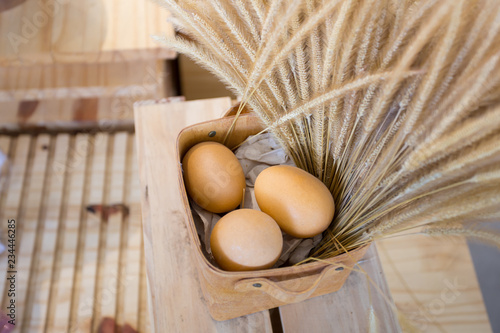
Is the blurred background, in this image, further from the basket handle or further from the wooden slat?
the basket handle

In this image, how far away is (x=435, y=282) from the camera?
83 centimetres

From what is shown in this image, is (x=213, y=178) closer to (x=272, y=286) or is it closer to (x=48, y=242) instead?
(x=272, y=286)

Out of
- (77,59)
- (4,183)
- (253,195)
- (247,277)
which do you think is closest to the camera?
(247,277)

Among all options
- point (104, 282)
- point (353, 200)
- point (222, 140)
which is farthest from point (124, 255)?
point (353, 200)

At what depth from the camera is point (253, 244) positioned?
1.32 ft

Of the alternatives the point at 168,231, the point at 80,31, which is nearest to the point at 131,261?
the point at 168,231

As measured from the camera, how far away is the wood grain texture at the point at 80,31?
773 millimetres

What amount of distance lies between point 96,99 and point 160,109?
394 millimetres

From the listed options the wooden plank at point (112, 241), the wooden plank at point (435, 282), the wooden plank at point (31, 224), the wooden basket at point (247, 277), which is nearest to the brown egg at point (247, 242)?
the wooden basket at point (247, 277)

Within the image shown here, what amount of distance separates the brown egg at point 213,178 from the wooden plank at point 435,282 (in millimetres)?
384

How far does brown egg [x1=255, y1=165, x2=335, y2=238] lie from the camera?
43 cm

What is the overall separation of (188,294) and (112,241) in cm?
38

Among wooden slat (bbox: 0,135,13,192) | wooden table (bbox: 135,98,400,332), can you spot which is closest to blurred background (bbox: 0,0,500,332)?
wooden slat (bbox: 0,135,13,192)

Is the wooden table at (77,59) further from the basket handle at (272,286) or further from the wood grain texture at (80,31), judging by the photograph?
the basket handle at (272,286)
